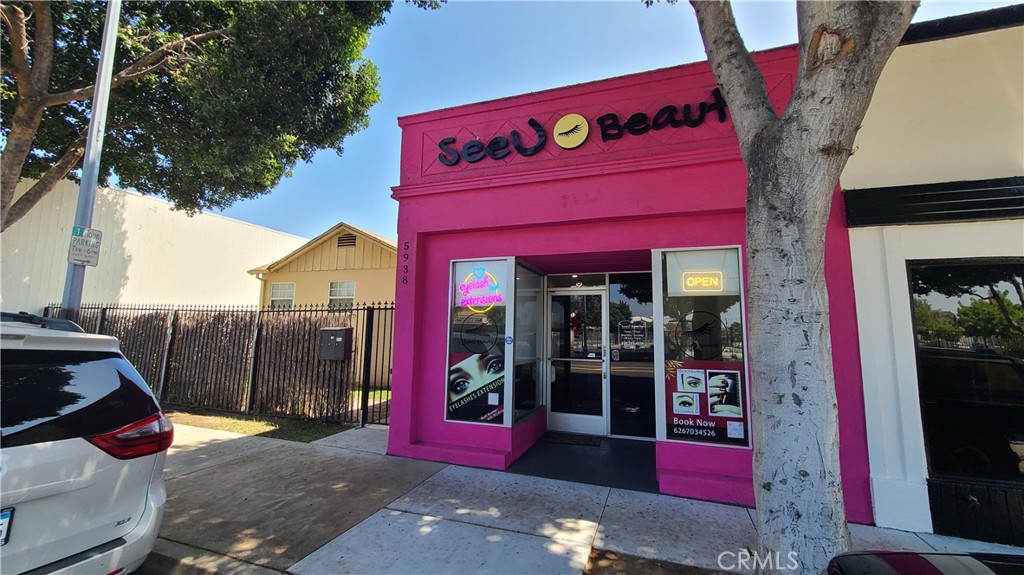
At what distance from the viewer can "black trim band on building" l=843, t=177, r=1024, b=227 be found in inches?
155

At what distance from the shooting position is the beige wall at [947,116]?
4.10 metres

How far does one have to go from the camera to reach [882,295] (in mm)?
4254

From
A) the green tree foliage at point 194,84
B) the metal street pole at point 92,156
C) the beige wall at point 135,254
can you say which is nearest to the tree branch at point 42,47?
the green tree foliage at point 194,84

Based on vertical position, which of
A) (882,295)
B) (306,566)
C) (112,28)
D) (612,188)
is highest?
(112,28)

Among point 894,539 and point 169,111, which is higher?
point 169,111

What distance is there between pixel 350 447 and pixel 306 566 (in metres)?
3.08

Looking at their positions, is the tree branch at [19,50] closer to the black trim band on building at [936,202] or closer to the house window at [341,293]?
the house window at [341,293]

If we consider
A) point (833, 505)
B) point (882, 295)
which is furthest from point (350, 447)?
point (882, 295)

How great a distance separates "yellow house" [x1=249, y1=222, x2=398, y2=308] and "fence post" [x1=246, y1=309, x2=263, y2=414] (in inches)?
159

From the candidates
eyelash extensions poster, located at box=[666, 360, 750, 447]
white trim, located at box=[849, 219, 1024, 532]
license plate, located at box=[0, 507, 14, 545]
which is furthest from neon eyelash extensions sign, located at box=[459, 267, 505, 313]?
license plate, located at box=[0, 507, 14, 545]

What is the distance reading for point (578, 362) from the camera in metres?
6.93

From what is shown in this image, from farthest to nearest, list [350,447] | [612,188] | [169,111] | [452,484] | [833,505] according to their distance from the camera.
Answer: [169,111]
[350,447]
[612,188]
[452,484]
[833,505]

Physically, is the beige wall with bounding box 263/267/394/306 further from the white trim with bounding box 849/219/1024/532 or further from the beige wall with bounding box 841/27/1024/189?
the beige wall with bounding box 841/27/1024/189

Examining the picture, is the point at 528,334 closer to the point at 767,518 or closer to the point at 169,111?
the point at 767,518
